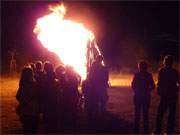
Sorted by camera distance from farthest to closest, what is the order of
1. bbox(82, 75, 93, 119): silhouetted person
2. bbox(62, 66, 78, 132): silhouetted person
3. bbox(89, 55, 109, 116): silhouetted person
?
bbox(82, 75, 93, 119): silhouetted person → bbox(89, 55, 109, 116): silhouetted person → bbox(62, 66, 78, 132): silhouetted person

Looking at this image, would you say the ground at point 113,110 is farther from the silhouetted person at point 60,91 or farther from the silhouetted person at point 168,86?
the silhouetted person at point 60,91

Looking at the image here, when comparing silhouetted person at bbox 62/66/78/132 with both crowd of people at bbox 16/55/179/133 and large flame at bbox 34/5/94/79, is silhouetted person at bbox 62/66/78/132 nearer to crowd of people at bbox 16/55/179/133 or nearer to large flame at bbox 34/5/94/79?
crowd of people at bbox 16/55/179/133

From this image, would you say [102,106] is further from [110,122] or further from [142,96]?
[142,96]

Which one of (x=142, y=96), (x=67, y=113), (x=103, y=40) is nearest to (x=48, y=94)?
(x=67, y=113)

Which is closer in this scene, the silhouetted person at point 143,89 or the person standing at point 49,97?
the person standing at point 49,97

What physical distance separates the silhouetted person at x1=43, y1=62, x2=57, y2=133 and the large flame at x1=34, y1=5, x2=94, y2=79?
20.2 ft

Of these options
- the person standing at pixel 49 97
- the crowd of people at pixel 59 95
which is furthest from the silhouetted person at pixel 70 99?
the person standing at pixel 49 97

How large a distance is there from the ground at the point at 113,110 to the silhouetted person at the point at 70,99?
1370mm

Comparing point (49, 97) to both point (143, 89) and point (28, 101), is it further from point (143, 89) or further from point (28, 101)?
point (143, 89)

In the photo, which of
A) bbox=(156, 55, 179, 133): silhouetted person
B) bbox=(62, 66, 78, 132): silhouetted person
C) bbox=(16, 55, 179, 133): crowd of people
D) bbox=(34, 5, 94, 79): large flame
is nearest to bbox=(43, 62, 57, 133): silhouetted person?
bbox=(16, 55, 179, 133): crowd of people

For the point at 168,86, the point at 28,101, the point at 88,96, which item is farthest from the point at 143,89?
the point at 28,101

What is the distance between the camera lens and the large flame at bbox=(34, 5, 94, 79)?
15492 mm

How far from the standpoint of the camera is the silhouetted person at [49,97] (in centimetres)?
909

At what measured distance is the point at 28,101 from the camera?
Answer: 8.53 m
